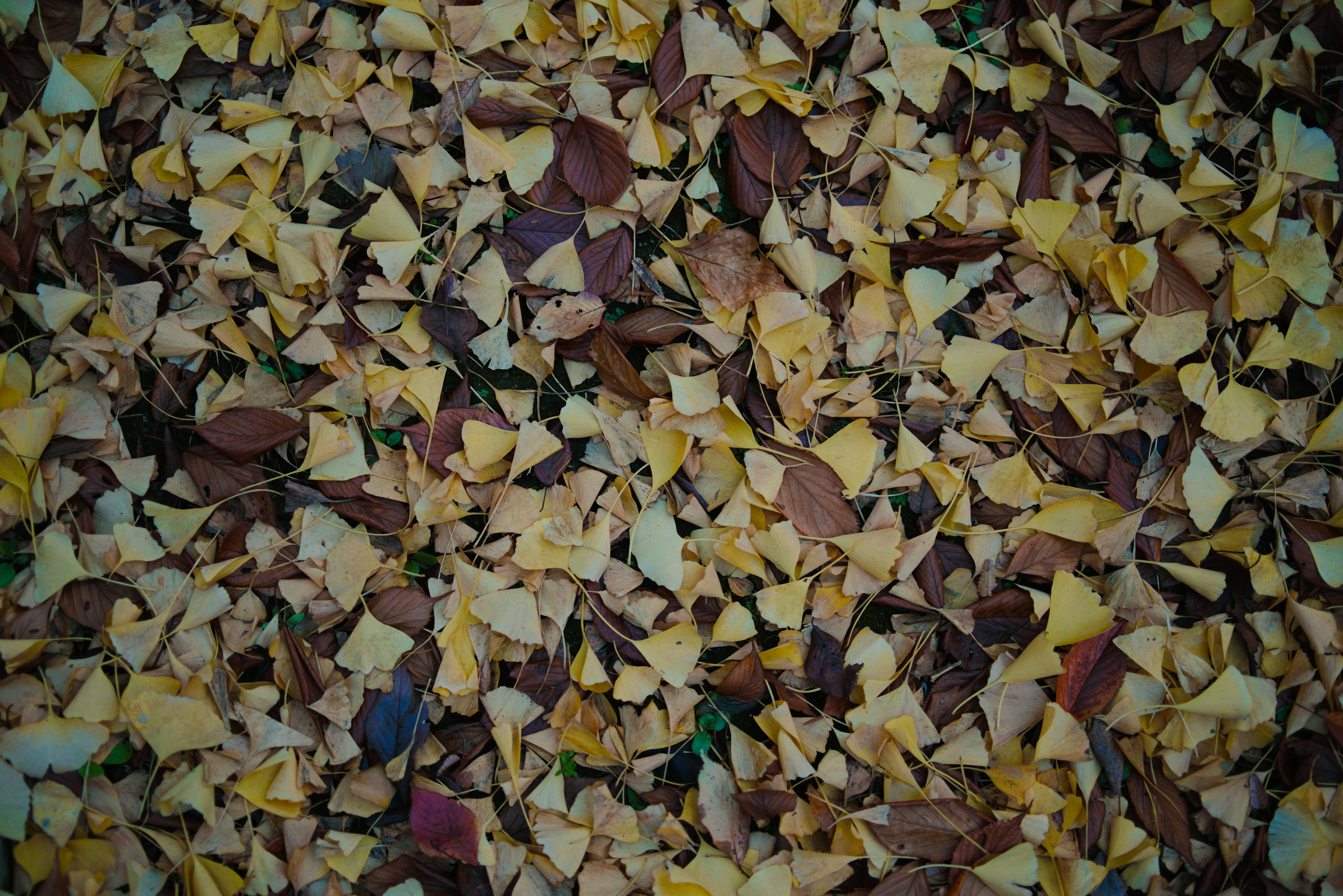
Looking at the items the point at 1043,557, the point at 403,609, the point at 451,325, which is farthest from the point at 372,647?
the point at 1043,557

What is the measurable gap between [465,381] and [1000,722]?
561 millimetres

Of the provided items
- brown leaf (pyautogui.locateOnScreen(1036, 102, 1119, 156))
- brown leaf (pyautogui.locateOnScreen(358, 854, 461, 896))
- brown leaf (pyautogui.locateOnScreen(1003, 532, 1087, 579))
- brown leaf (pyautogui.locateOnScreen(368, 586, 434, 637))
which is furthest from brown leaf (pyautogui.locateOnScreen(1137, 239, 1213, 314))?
brown leaf (pyautogui.locateOnScreen(358, 854, 461, 896))

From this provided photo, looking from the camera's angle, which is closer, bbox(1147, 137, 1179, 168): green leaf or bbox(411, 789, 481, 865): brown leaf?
bbox(411, 789, 481, 865): brown leaf

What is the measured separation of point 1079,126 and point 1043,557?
0.40 meters

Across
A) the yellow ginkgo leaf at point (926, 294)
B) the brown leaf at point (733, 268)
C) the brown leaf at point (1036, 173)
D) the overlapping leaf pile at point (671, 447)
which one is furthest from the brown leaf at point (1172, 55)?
the brown leaf at point (733, 268)

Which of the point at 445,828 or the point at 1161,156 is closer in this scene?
the point at 445,828

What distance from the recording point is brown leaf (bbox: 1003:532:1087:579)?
2.23ft

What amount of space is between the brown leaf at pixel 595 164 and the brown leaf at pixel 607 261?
3cm

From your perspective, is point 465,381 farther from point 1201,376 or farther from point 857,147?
point 1201,376

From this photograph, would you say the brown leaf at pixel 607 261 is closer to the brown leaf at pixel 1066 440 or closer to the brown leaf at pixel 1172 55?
the brown leaf at pixel 1066 440

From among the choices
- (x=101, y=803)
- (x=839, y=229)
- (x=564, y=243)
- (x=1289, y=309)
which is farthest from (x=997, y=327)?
(x=101, y=803)

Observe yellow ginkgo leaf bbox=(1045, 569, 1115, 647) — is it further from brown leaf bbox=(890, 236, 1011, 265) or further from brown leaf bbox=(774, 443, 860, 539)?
brown leaf bbox=(890, 236, 1011, 265)

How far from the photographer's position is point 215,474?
0.65m

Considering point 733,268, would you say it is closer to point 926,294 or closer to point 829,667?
point 926,294
